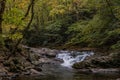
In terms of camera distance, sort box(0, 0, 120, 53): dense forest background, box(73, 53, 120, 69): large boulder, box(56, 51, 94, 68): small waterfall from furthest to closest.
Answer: box(56, 51, 94, 68): small waterfall < box(0, 0, 120, 53): dense forest background < box(73, 53, 120, 69): large boulder

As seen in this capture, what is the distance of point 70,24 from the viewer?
46750 millimetres

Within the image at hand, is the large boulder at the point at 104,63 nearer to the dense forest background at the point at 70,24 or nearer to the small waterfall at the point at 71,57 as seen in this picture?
the dense forest background at the point at 70,24

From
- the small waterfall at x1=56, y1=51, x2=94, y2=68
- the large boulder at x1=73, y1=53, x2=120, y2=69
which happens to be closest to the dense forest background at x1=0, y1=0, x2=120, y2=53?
the small waterfall at x1=56, y1=51, x2=94, y2=68

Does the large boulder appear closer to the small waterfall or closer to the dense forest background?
the dense forest background

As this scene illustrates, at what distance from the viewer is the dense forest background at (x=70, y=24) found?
1153 inches

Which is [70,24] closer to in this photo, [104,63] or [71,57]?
[71,57]

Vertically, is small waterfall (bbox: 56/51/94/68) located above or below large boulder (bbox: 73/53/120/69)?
below

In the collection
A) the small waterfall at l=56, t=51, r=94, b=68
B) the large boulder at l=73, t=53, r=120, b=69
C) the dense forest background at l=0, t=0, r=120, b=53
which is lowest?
the small waterfall at l=56, t=51, r=94, b=68

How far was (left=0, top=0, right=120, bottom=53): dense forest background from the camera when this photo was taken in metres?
29.3

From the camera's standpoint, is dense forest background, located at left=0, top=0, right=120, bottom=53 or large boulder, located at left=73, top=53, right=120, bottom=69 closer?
large boulder, located at left=73, top=53, right=120, bottom=69

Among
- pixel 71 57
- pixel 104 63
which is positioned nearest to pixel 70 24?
pixel 71 57

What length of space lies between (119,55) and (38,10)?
90.2 ft

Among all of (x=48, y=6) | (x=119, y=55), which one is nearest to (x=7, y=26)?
(x=119, y=55)

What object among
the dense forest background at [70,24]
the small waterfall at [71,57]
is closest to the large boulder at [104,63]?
the dense forest background at [70,24]
